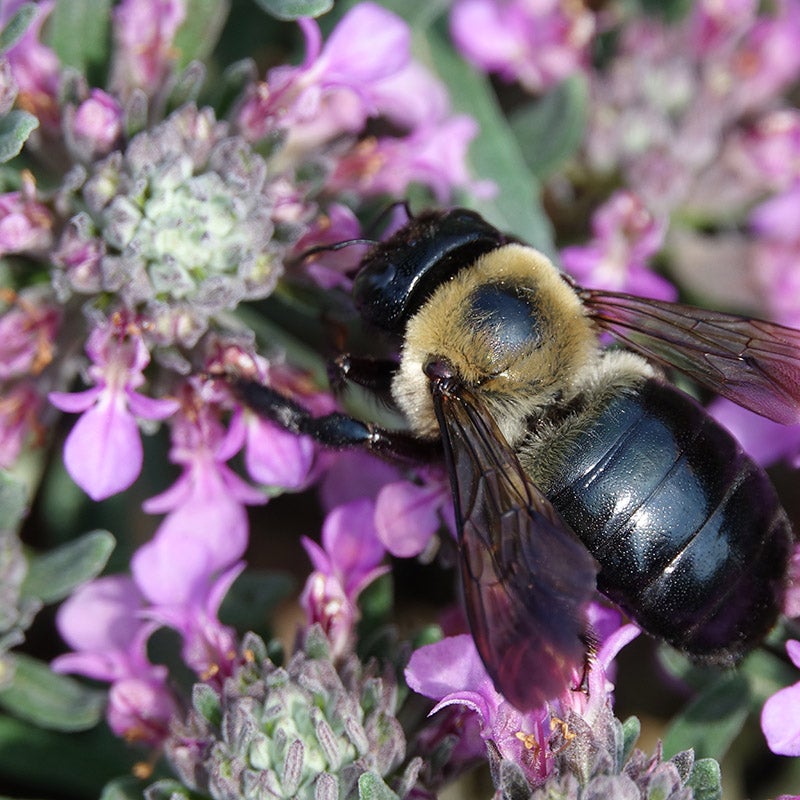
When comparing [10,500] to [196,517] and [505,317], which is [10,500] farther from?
[505,317]

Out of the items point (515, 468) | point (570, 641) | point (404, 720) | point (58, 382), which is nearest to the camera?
point (570, 641)

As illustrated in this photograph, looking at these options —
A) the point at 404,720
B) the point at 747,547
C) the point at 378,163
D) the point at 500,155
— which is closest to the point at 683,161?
A: the point at 500,155

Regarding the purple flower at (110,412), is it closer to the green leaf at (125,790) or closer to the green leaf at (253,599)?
the green leaf at (253,599)

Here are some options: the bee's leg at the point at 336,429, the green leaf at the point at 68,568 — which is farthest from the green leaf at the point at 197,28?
the green leaf at the point at 68,568

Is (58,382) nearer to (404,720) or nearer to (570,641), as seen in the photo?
(404,720)

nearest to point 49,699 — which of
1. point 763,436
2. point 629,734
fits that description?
point 629,734

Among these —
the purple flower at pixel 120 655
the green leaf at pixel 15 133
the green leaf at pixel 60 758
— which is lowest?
the green leaf at pixel 60 758
